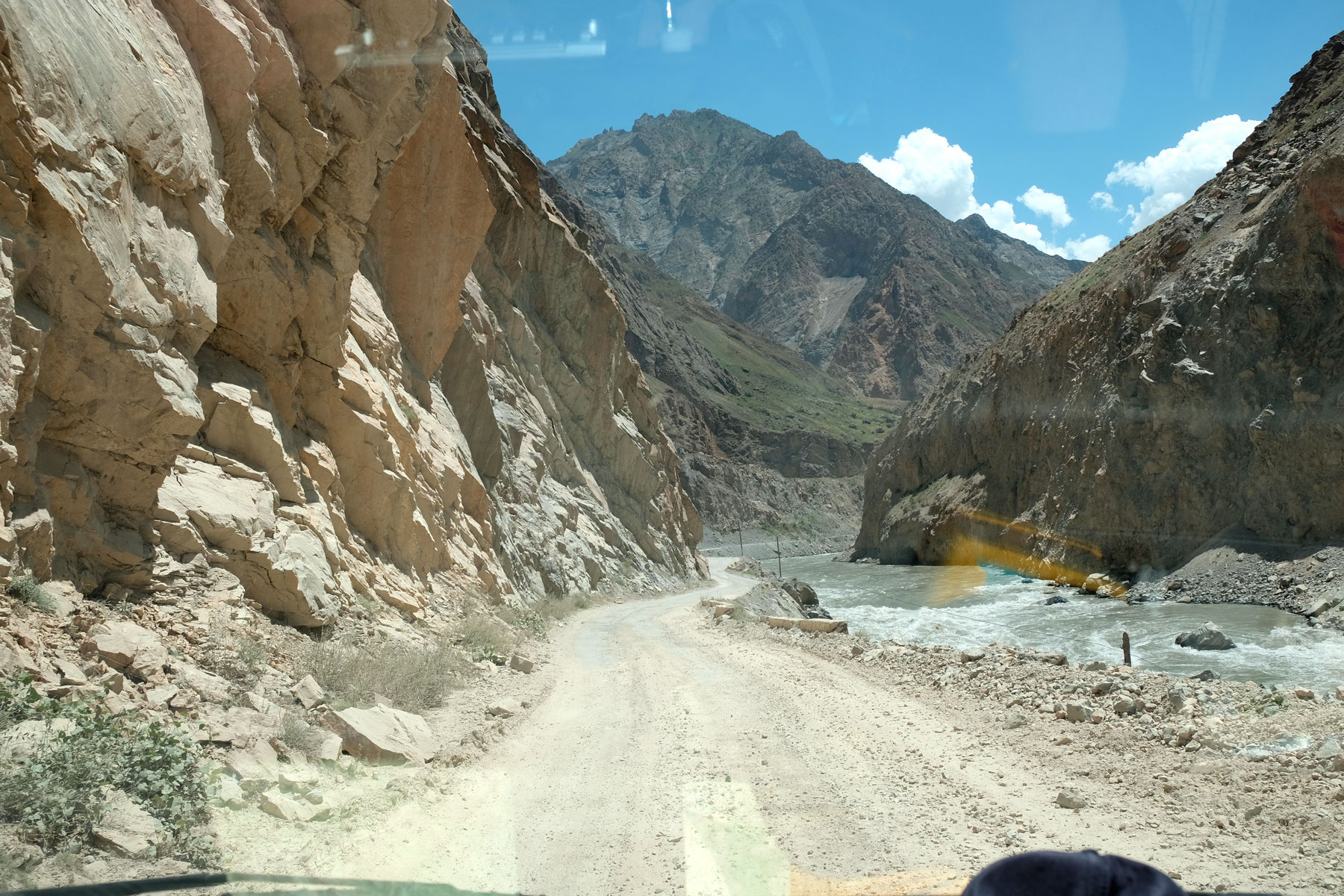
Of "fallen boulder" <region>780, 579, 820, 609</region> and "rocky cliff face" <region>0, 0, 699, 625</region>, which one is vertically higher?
"rocky cliff face" <region>0, 0, 699, 625</region>

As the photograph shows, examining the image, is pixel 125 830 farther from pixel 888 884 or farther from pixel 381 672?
pixel 381 672

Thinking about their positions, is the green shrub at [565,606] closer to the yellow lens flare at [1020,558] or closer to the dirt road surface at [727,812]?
the dirt road surface at [727,812]

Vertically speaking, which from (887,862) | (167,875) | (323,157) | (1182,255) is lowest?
(887,862)

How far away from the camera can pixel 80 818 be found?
13.1 feet

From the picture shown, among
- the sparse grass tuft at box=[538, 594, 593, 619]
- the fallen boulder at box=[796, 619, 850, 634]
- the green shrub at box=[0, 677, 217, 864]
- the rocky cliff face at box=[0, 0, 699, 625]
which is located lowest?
the sparse grass tuft at box=[538, 594, 593, 619]

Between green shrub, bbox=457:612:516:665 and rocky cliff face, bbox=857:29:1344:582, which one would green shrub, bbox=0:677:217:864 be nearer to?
green shrub, bbox=457:612:516:665

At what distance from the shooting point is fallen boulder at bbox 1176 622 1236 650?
752 inches

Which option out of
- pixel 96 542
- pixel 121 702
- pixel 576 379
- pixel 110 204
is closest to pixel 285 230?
pixel 110 204

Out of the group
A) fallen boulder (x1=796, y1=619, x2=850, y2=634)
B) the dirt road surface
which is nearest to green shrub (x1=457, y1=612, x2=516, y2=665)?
the dirt road surface

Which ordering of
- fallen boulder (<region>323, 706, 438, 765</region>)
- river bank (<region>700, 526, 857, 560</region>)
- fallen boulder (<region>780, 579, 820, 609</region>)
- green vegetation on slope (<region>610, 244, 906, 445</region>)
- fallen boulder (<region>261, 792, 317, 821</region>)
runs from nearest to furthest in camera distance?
fallen boulder (<region>261, 792, 317, 821</region>), fallen boulder (<region>323, 706, 438, 765</region>), fallen boulder (<region>780, 579, 820, 609</region>), river bank (<region>700, 526, 857, 560</region>), green vegetation on slope (<region>610, 244, 906, 445</region>)

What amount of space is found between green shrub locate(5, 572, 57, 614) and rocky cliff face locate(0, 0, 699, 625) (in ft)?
0.65

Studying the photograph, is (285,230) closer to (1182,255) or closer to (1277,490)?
(1277,490)

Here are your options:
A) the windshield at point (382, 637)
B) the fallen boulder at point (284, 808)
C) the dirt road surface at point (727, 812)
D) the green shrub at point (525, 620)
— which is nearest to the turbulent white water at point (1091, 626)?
the windshield at point (382, 637)

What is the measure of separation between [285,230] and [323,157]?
4.07ft
